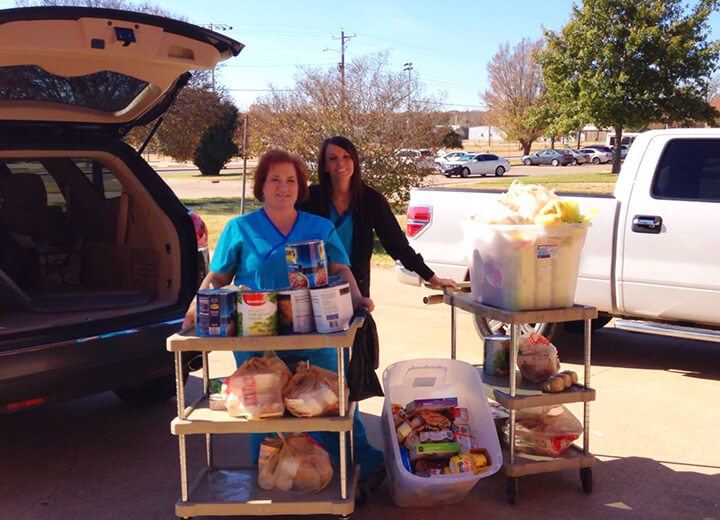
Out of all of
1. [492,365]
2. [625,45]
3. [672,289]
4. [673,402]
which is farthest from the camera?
[625,45]

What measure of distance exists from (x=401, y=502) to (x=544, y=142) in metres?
83.3

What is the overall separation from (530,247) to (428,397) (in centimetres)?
103

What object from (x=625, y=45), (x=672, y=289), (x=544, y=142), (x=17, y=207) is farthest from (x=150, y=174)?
(x=544, y=142)

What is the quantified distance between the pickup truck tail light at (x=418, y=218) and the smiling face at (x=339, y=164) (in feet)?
8.67

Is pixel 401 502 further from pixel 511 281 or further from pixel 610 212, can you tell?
pixel 610 212

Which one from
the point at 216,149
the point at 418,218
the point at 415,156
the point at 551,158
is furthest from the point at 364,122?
the point at 551,158

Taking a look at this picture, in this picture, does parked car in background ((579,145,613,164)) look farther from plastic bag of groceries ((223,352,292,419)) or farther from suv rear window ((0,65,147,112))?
plastic bag of groceries ((223,352,292,419))

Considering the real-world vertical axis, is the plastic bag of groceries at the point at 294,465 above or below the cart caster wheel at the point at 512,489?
above

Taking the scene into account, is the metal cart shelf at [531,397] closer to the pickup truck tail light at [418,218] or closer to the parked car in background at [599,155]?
the pickup truck tail light at [418,218]

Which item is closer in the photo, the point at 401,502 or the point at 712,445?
the point at 401,502

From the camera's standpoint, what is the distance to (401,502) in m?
3.66

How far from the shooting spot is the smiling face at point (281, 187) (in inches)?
137

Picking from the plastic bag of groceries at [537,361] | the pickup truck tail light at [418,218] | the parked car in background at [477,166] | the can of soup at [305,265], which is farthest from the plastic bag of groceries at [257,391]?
the parked car in background at [477,166]

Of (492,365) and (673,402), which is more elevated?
(492,365)
